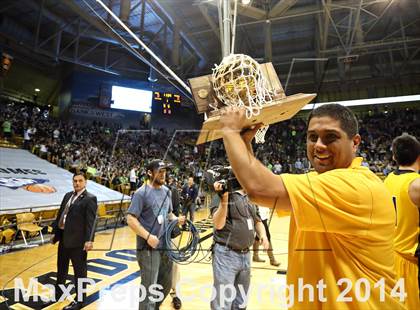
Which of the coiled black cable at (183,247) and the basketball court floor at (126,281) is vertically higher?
the coiled black cable at (183,247)

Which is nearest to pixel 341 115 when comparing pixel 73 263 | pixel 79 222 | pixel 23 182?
pixel 79 222

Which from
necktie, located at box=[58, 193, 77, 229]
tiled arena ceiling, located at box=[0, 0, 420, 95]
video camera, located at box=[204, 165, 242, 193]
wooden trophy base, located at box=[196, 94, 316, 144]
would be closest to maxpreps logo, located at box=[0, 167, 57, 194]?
necktie, located at box=[58, 193, 77, 229]

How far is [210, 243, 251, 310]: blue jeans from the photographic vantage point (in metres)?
1.71

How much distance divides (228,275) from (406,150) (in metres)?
1.31

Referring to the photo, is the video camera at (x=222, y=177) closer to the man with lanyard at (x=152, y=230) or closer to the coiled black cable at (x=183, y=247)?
the man with lanyard at (x=152, y=230)

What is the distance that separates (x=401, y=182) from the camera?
5.16 feet

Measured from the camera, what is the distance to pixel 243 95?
75 centimetres

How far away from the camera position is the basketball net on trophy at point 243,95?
2.45ft

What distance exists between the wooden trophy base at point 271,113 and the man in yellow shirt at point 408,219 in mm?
1034

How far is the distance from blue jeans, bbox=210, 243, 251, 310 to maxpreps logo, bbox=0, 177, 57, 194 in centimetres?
546

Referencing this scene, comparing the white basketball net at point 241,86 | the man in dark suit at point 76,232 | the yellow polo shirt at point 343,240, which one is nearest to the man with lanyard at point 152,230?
the white basketball net at point 241,86

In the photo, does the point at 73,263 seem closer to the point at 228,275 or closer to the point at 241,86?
the point at 228,275

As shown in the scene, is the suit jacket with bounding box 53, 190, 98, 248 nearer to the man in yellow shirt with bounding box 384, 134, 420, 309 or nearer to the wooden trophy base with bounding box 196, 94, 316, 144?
the wooden trophy base with bounding box 196, 94, 316, 144

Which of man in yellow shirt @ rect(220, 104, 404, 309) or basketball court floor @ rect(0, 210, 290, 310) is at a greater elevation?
→ man in yellow shirt @ rect(220, 104, 404, 309)
